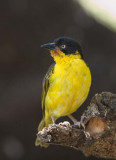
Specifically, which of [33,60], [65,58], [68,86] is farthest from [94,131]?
[33,60]

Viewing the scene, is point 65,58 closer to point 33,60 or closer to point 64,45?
point 64,45

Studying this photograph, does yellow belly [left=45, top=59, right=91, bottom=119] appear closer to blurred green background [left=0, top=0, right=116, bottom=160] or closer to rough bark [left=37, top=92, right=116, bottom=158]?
rough bark [left=37, top=92, right=116, bottom=158]

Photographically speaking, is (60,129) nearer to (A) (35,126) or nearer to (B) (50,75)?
(B) (50,75)

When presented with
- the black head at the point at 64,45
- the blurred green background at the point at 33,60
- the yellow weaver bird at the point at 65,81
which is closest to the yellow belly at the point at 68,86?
the yellow weaver bird at the point at 65,81

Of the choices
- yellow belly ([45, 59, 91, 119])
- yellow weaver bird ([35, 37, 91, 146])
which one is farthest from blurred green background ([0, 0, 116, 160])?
yellow belly ([45, 59, 91, 119])

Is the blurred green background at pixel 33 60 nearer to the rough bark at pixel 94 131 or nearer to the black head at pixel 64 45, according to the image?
the black head at pixel 64 45
